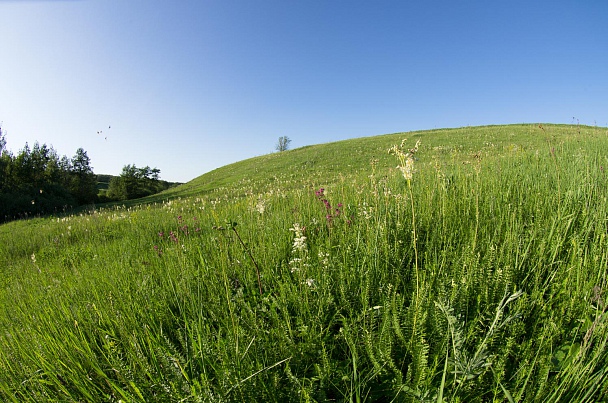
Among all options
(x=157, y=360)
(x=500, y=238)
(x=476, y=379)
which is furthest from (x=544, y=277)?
(x=157, y=360)

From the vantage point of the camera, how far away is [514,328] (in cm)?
141

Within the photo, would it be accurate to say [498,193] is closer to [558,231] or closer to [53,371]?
[558,231]

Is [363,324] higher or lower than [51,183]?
lower

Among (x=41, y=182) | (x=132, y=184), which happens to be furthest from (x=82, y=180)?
(x=41, y=182)

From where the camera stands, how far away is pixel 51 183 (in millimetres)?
35906

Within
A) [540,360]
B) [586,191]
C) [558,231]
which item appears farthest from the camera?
[586,191]

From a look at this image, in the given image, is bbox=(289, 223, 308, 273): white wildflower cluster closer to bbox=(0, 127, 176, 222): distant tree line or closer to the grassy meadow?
the grassy meadow

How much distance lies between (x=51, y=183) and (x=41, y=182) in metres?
3.62

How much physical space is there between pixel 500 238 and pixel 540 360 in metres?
1.41

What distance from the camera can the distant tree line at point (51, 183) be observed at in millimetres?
26502

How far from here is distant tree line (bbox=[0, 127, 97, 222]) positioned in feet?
84.8

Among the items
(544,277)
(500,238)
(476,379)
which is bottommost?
(476,379)

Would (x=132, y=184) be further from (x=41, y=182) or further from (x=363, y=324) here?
(x=363, y=324)

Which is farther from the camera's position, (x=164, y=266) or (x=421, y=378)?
(x=164, y=266)
